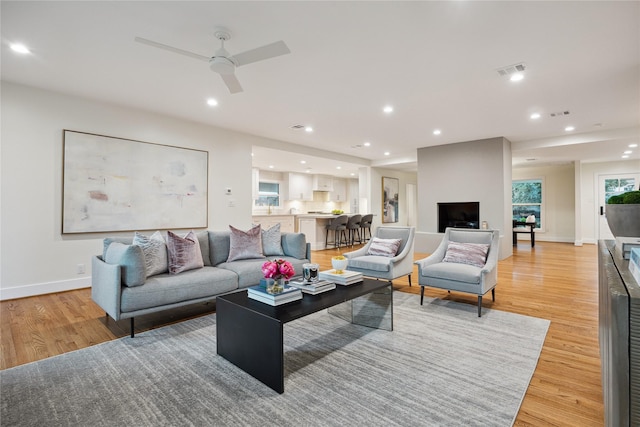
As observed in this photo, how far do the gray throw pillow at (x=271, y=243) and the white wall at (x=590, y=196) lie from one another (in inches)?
363

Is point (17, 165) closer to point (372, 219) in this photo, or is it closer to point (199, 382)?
point (199, 382)

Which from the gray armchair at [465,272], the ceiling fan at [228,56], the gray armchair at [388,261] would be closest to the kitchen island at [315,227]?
the gray armchair at [388,261]

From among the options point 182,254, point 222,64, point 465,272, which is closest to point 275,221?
point 182,254

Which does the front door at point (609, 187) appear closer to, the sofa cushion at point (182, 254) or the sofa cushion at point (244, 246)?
the sofa cushion at point (244, 246)

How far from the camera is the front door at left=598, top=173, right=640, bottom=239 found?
834cm

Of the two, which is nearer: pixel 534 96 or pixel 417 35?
pixel 417 35

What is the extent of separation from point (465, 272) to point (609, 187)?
28.4ft

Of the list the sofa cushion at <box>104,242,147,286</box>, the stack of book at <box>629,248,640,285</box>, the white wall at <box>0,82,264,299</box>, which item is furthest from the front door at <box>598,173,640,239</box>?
the white wall at <box>0,82,264,299</box>

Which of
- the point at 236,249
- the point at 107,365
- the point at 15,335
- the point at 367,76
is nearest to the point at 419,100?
the point at 367,76

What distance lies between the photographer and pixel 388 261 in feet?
12.2

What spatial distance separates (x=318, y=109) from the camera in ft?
15.1

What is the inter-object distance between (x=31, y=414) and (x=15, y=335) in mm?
1470

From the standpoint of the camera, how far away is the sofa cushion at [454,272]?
311 centimetres

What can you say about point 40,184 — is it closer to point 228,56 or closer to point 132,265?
point 132,265
